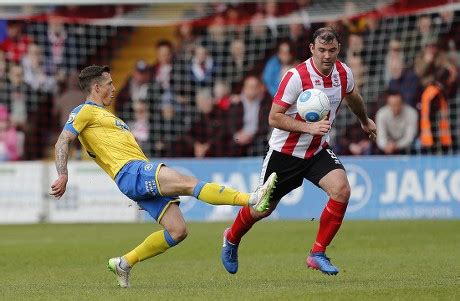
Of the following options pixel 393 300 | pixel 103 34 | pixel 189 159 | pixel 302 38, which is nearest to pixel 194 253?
pixel 393 300

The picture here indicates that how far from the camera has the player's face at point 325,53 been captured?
1034 centimetres

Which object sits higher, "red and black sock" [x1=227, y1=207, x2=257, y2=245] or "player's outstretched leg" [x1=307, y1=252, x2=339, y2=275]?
"red and black sock" [x1=227, y1=207, x2=257, y2=245]

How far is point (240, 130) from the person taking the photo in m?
21.9

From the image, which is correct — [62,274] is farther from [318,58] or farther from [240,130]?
[240,130]

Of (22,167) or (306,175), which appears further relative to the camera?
(22,167)

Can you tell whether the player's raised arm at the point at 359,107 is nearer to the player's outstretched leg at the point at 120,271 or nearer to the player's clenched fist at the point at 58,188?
the player's outstretched leg at the point at 120,271

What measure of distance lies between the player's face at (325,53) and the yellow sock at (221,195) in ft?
5.51

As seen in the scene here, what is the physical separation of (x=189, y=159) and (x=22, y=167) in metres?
3.13

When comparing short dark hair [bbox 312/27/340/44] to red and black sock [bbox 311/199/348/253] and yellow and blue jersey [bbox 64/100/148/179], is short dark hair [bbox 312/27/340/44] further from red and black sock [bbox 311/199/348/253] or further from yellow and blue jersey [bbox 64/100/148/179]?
yellow and blue jersey [bbox 64/100/148/179]

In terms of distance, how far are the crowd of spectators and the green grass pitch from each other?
2924 millimetres

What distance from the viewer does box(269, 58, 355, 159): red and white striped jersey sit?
411 inches

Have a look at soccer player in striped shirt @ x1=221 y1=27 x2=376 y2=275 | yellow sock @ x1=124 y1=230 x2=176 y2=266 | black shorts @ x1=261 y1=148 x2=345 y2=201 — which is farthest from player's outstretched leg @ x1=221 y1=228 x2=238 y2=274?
yellow sock @ x1=124 y1=230 x2=176 y2=266

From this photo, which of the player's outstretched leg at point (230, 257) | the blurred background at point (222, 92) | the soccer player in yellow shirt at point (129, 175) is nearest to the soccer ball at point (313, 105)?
the soccer player in yellow shirt at point (129, 175)

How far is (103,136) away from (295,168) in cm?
189
